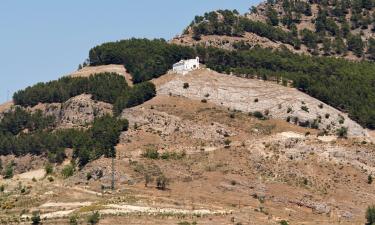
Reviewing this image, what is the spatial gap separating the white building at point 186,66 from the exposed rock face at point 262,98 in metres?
2.30

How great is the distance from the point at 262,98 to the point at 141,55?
113ft

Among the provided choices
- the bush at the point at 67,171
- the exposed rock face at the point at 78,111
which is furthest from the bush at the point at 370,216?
the exposed rock face at the point at 78,111

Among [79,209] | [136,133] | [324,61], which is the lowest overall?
[79,209]

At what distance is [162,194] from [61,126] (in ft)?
159

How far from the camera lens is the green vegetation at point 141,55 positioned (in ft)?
585

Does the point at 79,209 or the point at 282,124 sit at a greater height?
the point at 282,124

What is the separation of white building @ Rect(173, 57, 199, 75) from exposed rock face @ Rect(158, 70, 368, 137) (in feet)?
7.55

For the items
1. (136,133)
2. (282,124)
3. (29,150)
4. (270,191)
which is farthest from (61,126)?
(270,191)

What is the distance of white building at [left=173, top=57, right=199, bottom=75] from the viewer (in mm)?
171500

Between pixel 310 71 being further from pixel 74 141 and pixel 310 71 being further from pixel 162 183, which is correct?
pixel 162 183

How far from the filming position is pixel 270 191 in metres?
131

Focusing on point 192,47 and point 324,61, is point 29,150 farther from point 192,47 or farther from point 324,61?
point 324,61

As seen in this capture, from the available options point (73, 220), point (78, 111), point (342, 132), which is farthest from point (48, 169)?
point (342, 132)

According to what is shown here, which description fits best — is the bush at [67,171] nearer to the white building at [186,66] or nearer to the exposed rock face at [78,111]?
the exposed rock face at [78,111]
